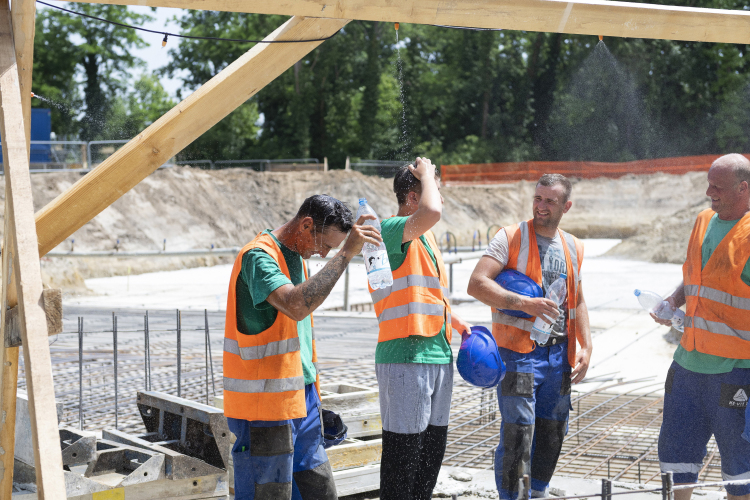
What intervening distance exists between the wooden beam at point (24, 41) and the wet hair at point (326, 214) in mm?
1106

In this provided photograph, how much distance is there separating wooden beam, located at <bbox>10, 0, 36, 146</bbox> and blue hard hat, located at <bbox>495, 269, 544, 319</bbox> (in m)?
2.33

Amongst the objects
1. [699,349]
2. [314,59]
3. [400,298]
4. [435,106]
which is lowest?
[699,349]

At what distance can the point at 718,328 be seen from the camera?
12.8ft

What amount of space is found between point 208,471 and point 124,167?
1576 mm

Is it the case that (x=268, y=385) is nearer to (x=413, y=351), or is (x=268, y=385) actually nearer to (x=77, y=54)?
(x=413, y=351)

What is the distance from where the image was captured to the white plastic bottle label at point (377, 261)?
3357 mm

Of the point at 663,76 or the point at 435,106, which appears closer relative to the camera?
the point at 663,76

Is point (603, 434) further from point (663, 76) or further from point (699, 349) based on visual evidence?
point (663, 76)

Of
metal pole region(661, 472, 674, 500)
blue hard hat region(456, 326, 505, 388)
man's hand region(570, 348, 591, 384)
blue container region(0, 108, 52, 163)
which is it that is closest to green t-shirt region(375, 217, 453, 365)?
blue hard hat region(456, 326, 505, 388)

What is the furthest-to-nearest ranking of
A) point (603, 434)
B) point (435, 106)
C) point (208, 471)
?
1. point (435, 106)
2. point (603, 434)
3. point (208, 471)

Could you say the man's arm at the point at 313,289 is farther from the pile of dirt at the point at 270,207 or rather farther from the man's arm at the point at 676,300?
the pile of dirt at the point at 270,207

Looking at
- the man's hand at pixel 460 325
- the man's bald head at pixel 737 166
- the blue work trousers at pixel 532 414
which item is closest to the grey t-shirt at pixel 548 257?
the blue work trousers at pixel 532 414

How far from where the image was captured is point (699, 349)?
12.9ft

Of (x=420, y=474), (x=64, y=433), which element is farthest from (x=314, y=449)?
(x=64, y=433)
